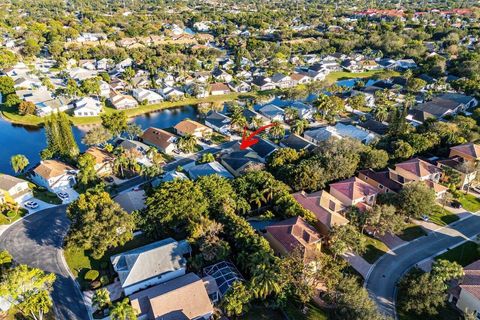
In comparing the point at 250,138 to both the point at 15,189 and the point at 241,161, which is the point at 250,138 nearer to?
the point at 241,161

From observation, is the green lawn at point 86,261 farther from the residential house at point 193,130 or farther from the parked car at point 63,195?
the residential house at point 193,130

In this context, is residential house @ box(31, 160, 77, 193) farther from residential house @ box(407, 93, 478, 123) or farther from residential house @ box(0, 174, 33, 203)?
residential house @ box(407, 93, 478, 123)

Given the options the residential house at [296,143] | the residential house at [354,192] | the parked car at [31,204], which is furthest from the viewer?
the residential house at [296,143]

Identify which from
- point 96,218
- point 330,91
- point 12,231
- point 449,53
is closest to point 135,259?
point 96,218

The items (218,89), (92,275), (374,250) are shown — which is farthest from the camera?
(218,89)

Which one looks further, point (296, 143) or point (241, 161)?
point (296, 143)

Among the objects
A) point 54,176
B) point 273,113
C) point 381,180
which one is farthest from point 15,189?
point 381,180

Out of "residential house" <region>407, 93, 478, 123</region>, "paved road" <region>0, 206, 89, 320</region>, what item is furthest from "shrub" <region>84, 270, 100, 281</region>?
"residential house" <region>407, 93, 478, 123</region>

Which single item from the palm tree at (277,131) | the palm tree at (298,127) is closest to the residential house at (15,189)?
the palm tree at (277,131)
